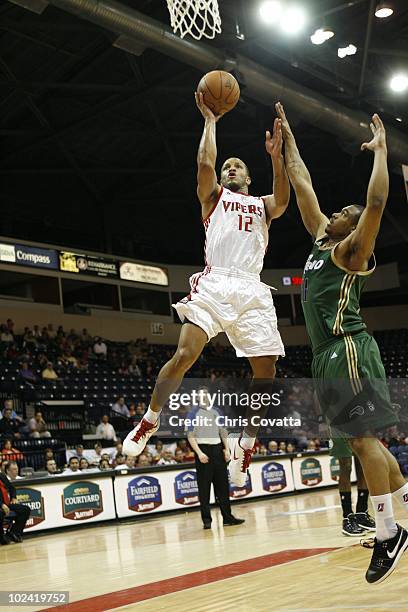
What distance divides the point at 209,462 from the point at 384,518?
565 centimetres

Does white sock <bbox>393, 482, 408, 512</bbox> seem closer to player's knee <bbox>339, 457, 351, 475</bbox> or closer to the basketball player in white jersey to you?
the basketball player in white jersey

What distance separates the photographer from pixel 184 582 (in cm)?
550

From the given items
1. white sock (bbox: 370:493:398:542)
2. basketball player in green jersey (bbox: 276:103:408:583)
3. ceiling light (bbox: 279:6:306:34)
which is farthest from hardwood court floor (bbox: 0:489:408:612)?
ceiling light (bbox: 279:6:306:34)

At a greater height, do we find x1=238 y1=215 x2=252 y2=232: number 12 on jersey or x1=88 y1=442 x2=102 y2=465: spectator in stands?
x1=238 y1=215 x2=252 y2=232: number 12 on jersey

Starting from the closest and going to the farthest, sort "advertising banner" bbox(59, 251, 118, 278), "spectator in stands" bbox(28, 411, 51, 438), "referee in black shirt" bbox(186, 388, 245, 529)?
1. "referee in black shirt" bbox(186, 388, 245, 529)
2. "spectator in stands" bbox(28, 411, 51, 438)
3. "advertising banner" bbox(59, 251, 118, 278)

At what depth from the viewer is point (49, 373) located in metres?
18.0

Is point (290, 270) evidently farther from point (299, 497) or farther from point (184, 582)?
point (184, 582)

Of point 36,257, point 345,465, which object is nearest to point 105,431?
point 36,257

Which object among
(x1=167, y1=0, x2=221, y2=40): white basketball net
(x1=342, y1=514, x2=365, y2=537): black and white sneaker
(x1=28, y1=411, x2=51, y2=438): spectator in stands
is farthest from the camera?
(x1=28, y1=411, x2=51, y2=438): spectator in stands

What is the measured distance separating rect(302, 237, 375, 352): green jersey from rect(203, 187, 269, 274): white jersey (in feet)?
1.69

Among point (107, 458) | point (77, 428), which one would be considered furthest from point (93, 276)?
point (107, 458)

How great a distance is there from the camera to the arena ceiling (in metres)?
13.9

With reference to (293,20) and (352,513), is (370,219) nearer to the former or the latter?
(352,513)

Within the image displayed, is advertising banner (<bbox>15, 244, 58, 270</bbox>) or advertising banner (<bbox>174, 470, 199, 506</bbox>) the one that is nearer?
advertising banner (<bbox>174, 470, 199, 506</bbox>)
